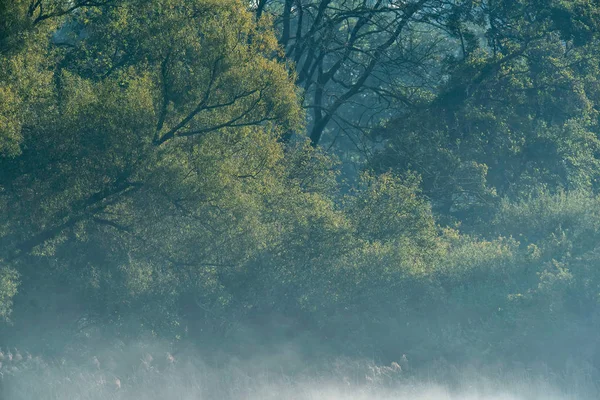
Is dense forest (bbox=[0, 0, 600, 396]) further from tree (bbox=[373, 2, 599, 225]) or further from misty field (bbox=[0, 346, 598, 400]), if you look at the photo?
misty field (bbox=[0, 346, 598, 400])

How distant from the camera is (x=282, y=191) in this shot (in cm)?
1895

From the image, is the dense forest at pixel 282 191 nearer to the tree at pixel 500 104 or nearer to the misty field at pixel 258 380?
the tree at pixel 500 104

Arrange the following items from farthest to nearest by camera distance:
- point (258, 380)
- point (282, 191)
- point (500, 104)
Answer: point (500, 104)
point (282, 191)
point (258, 380)

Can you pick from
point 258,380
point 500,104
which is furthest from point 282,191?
point 500,104

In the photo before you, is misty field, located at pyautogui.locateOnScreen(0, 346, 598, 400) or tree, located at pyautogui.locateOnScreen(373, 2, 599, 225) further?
tree, located at pyautogui.locateOnScreen(373, 2, 599, 225)

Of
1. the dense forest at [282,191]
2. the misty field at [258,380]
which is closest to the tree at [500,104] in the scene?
the dense forest at [282,191]

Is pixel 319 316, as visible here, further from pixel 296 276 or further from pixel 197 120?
pixel 197 120

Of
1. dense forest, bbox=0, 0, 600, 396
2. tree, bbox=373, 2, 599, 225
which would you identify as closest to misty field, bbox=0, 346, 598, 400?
dense forest, bbox=0, 0, 600, 396

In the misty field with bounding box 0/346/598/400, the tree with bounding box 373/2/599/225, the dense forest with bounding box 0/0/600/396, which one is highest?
the tree with bounding box 373/2/599/225

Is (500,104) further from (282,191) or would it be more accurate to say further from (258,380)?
(258,380)

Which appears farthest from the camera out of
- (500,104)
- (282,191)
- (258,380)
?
(500,104)

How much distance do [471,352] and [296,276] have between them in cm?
504

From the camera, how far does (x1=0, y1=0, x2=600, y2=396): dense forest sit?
588 inches

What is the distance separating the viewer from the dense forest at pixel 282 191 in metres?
14.9
